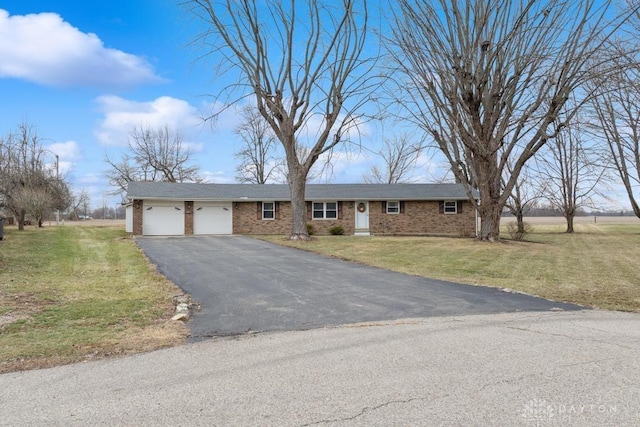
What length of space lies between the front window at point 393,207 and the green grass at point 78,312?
17.9 metres

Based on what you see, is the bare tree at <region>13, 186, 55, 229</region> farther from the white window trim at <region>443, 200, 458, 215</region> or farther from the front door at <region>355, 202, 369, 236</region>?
the white window trim at <region>443, 200, 458, 215</region>

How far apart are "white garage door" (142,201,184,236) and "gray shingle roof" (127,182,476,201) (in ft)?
2.10

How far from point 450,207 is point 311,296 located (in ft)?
69.2

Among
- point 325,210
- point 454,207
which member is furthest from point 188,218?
point 454,207

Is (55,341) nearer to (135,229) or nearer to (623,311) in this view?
(623,311)

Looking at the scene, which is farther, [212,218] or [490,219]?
[212,218]

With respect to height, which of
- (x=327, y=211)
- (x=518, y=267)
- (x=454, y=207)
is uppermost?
(x=454, y=207)

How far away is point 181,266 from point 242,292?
4358 mm

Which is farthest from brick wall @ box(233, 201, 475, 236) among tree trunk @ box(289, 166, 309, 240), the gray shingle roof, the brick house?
tree trunk @ box(289, 166, 309, 240)

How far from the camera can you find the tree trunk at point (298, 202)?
66.2 feet

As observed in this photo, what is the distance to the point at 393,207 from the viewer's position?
2727 centimetres

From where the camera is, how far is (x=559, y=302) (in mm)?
7332

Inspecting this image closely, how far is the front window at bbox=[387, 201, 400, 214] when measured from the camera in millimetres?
27234

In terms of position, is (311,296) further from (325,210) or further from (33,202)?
(33,202)
